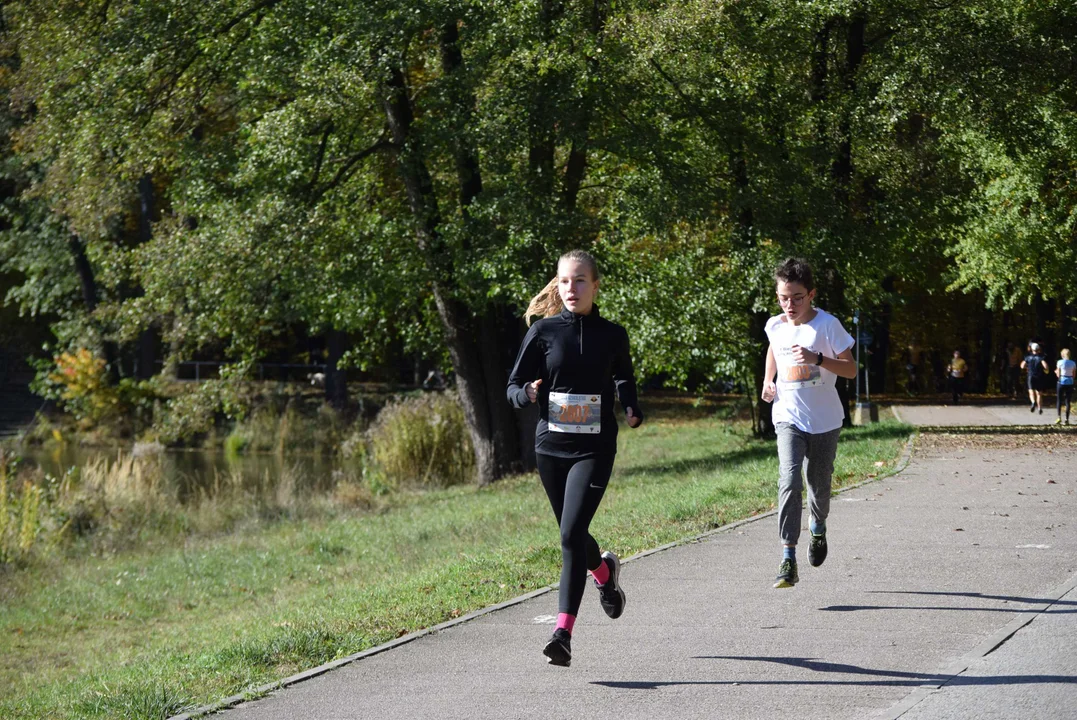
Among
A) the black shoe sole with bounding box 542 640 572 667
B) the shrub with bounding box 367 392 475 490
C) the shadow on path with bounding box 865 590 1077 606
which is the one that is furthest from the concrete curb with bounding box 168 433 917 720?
the shrub with bounding box 367 392 475 490

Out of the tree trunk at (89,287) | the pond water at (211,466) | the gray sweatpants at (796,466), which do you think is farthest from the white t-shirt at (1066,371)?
the tree trunk at (89,287)

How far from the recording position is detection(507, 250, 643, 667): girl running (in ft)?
20.4

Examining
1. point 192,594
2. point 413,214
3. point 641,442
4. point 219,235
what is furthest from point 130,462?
point 641,442

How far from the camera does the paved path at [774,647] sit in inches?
216

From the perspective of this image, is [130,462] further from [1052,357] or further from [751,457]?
[1052,357]

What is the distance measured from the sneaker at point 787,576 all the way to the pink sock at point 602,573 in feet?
4.54

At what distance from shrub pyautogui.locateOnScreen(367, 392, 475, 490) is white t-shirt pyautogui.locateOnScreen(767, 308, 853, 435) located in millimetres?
15889

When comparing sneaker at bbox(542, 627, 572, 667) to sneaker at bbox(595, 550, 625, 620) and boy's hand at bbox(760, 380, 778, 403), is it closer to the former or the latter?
sneaker at bbox(595, 550, 625, 620)

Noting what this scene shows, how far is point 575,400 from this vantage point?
6.31m

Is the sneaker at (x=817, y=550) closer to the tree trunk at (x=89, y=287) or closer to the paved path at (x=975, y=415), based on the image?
the paved path at (x=975, y=415)

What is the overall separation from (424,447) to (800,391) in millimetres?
16590

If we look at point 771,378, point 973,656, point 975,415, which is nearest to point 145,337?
point 975,415

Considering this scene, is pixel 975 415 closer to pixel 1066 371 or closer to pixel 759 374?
pixel 1066 371

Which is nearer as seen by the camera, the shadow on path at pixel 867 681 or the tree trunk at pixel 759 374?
the shadow on path at pixel 867 681
